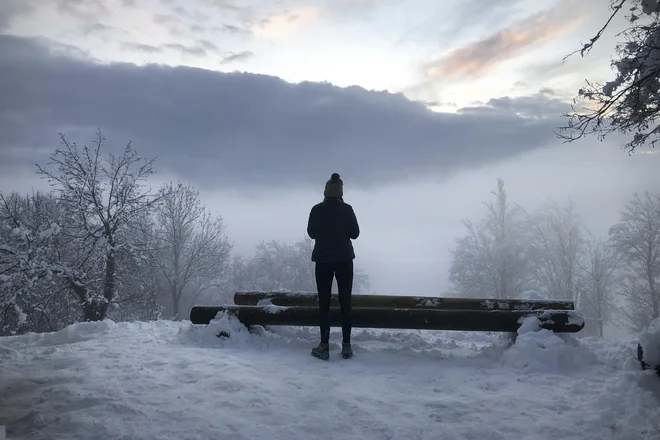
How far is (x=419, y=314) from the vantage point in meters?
6.66

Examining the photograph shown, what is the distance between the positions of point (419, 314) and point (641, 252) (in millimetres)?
33472

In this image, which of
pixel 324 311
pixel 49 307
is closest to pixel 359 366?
pixel 324 311

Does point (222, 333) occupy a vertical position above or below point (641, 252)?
below

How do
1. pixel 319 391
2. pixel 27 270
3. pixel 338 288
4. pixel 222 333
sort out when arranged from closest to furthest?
pixel 319 391
pixel 338 288
pixel 222 333
pixel 27 270

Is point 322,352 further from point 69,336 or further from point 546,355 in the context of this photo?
point 69,336

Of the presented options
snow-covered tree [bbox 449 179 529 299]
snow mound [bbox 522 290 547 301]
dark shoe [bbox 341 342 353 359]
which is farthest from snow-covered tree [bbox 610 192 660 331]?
dark shoe [bbox 341 342 353 359]

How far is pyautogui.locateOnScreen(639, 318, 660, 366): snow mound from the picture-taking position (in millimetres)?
4617

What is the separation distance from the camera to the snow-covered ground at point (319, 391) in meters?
3.65

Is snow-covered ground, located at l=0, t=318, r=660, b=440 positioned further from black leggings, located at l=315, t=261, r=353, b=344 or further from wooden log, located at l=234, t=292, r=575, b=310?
wooden log, located at l=234, t=292, r=575, b=310

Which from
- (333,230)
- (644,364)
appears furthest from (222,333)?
(644,364)

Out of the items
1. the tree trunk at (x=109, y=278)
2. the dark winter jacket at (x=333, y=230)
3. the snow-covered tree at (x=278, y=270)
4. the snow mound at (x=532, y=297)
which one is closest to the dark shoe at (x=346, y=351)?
the dark winter jacket at (x=333, y=230)

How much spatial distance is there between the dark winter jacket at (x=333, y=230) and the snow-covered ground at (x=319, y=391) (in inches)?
58.4

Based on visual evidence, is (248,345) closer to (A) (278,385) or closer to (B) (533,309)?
(A) (278,385)

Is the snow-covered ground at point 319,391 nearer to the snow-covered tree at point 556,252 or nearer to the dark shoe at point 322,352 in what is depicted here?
the dark shoe at point 322,352
